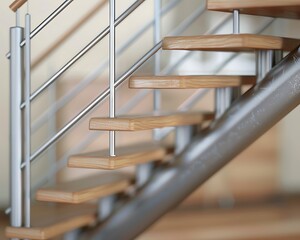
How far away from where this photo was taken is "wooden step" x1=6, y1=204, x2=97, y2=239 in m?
2.80

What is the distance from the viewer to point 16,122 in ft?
9.59

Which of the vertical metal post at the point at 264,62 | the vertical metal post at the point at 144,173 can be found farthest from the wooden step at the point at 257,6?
the vertical metal post at the point at 144,173

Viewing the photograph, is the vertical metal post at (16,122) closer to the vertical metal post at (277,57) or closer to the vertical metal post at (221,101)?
the vertical metal post at (221,101)

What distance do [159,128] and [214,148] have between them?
27 centimetres

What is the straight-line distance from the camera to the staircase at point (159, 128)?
2.69m

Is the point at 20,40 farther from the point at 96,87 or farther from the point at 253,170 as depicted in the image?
the point at 253,170

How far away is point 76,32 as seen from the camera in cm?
463

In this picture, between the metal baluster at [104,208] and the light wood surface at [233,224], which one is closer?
the metal baluster at [104,208]

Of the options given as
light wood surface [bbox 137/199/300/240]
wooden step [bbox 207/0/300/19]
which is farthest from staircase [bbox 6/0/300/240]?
light wood surface [bbox 137/199/300/240]

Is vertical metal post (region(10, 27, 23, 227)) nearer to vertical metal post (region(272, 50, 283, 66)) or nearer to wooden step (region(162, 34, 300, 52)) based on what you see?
wooden step (region(162, 34, 300, 52))

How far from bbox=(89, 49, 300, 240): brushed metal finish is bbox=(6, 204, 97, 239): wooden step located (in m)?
0.12

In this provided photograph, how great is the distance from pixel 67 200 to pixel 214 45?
3.01ft

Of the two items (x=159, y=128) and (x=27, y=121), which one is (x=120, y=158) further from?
(x=27, y=121)

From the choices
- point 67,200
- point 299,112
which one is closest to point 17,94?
point 67,200
